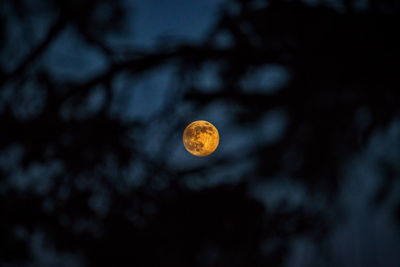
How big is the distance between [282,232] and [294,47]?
1.63m

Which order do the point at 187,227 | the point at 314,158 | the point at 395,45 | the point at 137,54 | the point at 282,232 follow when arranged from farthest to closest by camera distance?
the point at 187,227 → the point at 282,232 → the point at 137,54 → the point at 314,158 → the point at 395,45

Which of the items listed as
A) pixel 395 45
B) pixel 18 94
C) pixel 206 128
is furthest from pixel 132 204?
pixel 395 45

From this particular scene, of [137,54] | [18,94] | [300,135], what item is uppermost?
[18,94]

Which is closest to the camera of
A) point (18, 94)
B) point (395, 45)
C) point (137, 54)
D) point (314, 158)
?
point (395, 45)

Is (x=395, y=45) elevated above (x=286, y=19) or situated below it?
below

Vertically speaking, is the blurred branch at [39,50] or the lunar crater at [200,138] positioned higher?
the blurred branch at [39,50]

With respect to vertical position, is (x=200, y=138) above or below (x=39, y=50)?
below

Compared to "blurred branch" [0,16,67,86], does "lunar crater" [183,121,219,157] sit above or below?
below

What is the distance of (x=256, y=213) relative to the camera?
2855 mm

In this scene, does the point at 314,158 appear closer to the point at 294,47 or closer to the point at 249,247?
the point at 294,47

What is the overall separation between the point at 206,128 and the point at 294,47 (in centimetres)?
98

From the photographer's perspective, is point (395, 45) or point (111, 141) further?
point (111, 141)

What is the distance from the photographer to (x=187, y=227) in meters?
3.69

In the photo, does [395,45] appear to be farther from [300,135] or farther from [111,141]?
[111,141]
